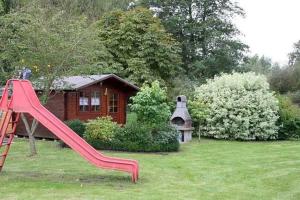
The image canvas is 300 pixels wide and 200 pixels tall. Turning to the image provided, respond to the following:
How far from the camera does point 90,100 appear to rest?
821 inches

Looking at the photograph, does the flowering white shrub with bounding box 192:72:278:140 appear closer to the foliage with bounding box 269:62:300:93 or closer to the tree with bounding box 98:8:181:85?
the tree with bounding box 98:8:181:85

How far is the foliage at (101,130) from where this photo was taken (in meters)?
16.1

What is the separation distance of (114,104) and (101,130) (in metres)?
6.09

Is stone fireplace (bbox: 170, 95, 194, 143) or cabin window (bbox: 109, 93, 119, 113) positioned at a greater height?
cabin window (bbox: 109, 93, 119, 113)

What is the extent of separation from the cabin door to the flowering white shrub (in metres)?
3.97

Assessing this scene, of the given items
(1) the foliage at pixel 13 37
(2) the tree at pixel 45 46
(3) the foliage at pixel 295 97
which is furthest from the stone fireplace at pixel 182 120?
(3) the foliage at pixel 295 97

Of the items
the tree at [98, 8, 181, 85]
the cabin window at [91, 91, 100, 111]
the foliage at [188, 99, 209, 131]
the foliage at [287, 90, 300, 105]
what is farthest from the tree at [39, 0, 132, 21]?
the foliage at [287, 90, 300, 105]

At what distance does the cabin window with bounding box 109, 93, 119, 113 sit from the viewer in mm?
22000

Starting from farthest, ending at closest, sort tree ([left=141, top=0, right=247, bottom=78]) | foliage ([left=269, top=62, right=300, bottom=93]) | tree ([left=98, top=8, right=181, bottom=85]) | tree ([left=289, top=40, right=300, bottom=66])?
tree ([left=289, top=40, right=300, bottom=66]), foliage ([left=269, top=62, right=300, bottom=93]), tree ([left=141, top=0, right=247, bottom=78]), tree ([left=98, top=8, right=181, bottom=85])

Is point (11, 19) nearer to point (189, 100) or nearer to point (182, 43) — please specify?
point (189, 100)

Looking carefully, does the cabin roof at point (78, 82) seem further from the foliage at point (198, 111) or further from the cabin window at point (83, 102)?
the foliage at point (198, 111)

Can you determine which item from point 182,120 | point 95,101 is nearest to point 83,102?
point 95,101

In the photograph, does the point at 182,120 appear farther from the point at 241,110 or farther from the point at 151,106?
the point at 151,106

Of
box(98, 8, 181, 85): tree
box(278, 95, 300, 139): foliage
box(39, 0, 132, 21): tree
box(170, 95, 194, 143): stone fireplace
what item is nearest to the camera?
box(170, 95, 194, 143): stone fireplace
